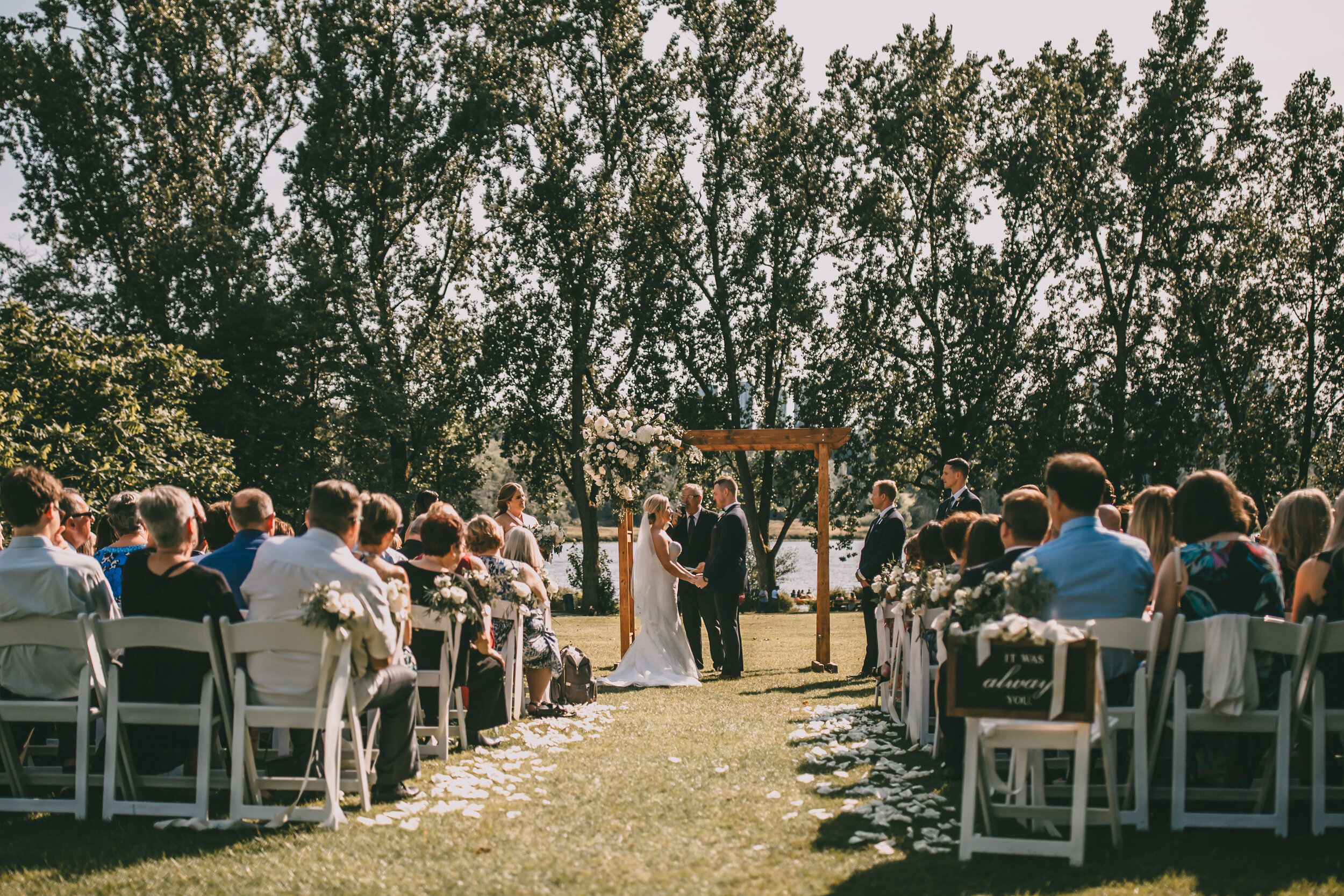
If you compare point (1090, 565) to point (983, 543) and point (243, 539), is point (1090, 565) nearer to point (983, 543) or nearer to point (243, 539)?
point (983, 543)

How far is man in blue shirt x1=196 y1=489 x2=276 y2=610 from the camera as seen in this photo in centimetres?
622

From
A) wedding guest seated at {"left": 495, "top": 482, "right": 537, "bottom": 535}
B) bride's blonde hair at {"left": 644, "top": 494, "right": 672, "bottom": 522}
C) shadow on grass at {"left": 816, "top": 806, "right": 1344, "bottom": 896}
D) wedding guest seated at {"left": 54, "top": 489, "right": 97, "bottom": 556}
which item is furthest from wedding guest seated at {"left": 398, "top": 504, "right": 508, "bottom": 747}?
bride's blonde hair at {"left": 644, "top": 494, "right": 672, "bottom": 522}

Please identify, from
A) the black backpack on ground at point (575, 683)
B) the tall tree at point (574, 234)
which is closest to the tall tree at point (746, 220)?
the tall tree at point (574, 234)

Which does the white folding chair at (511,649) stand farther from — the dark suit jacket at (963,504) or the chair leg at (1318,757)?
the chair leg at (1318,757)

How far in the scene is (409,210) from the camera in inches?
1150

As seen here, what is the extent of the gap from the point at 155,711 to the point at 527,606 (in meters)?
3.51

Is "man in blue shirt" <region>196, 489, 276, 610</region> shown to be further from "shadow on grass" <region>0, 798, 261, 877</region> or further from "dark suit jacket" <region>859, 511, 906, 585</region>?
"dark suit jacket" <region>859, 511, 906, 585</region>

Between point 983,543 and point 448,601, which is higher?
point 983,543

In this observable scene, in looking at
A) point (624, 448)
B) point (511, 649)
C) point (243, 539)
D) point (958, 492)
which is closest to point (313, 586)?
point (243, 539)

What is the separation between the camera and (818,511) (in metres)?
12.6

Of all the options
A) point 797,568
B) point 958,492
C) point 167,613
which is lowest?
point 797,568

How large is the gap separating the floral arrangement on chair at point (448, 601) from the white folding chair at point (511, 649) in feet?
3.72

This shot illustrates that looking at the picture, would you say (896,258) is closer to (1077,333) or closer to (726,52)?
(1077,333)

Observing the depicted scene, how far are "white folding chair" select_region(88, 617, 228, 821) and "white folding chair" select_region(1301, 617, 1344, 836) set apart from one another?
5129mm
